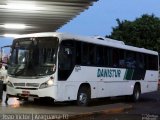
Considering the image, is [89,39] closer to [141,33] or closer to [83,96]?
[83,96]

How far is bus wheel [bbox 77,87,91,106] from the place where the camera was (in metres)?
18.9

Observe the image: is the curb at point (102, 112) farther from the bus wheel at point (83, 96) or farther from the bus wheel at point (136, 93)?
the bus wheel at point (136, 93)

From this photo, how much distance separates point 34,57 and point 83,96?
2714mm

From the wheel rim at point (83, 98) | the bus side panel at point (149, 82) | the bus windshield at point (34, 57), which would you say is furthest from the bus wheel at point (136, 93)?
the bus windshield at point (34, 57)

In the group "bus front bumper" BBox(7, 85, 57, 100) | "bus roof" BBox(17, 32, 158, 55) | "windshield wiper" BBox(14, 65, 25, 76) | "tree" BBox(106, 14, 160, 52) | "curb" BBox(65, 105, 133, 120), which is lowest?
"curb" BBox(65, 105, 133, 120)

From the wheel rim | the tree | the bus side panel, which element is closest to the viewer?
the wheel rim

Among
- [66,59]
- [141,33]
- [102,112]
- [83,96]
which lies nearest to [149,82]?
[83,96]

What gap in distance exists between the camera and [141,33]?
56000 mm

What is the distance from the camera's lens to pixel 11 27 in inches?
1378

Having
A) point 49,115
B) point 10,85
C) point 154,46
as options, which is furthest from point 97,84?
point 154,46

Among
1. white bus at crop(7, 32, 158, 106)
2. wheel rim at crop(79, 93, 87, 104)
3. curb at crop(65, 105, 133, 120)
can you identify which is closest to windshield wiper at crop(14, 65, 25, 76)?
white bus at crop(7, 32, 158, 106)

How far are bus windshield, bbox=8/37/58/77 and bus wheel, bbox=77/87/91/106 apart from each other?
2.11 metres

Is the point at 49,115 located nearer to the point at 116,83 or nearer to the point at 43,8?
the point at 116,83

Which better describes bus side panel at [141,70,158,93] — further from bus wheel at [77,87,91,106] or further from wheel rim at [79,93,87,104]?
wheel rim at [79,93,87,104]
